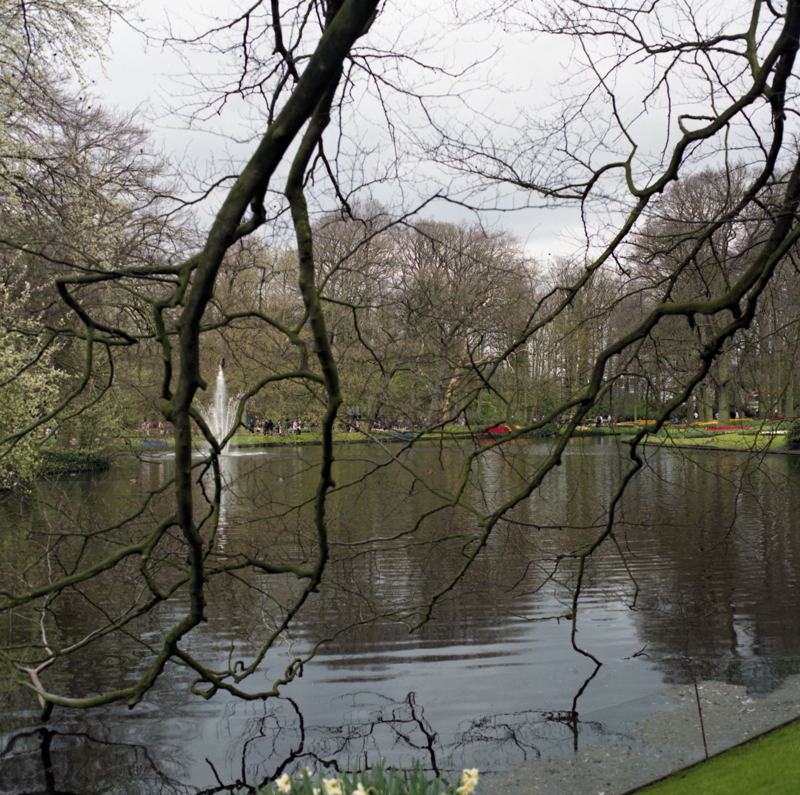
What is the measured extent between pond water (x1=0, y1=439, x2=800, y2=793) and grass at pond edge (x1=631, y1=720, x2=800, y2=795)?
105 centimetres

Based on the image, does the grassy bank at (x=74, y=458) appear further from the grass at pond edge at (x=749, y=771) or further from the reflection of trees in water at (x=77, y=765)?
the grass at pond edge at (x=749, y=771)

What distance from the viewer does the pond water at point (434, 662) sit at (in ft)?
19.0

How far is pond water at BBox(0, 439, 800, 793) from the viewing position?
19.0 ft

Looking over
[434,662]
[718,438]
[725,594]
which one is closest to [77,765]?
[434,662]

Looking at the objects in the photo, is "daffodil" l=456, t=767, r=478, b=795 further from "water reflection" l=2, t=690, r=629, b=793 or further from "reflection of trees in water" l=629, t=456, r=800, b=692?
"water reflection" l=2, t=690, r=629, b=793

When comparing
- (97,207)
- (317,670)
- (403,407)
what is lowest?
(317,670)

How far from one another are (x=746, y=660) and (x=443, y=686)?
2610 mm

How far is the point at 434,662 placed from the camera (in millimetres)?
7707

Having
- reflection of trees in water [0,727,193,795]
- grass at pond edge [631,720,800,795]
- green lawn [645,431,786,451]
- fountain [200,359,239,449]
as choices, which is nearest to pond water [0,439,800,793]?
reflection of trees in water [0,727,193,795]

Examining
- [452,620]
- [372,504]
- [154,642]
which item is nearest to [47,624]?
[154,642]

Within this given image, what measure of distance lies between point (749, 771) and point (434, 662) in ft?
12.1

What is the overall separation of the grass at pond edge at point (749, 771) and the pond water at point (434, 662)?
3.45ft

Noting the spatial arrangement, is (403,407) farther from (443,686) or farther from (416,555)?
(416,555)

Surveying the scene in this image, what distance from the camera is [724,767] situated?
462 centimetres
